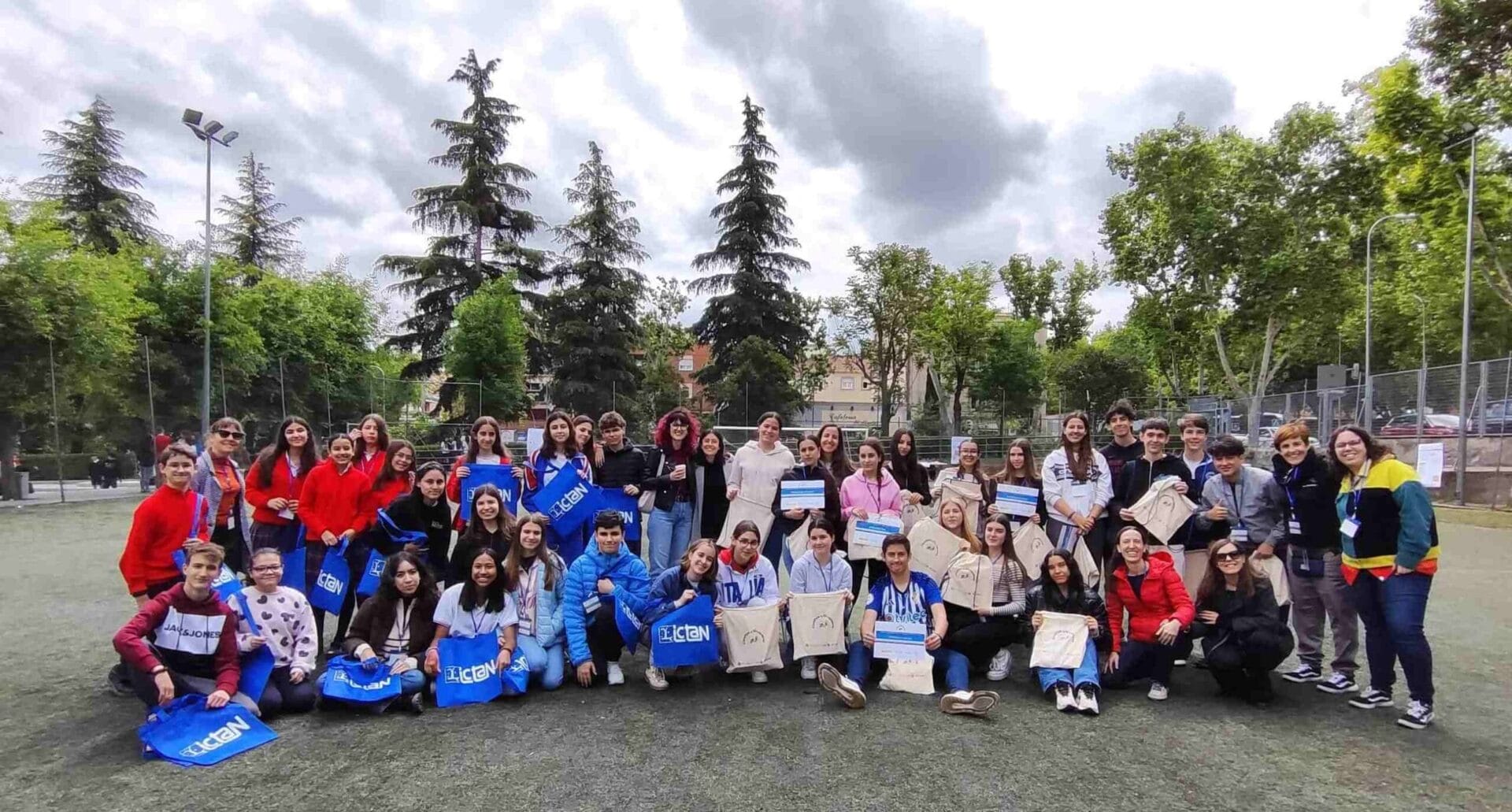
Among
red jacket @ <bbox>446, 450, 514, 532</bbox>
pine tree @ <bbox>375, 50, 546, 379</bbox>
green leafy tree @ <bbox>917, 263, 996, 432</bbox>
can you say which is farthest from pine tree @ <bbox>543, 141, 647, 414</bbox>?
red jacket @ <bbox>446, 450, 514, 532</bbox>

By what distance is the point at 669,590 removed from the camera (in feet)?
17.7

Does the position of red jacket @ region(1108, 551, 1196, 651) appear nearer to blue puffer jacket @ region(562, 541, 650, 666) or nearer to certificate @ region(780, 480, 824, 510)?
certificate @ region(780, 480, 824, 510)

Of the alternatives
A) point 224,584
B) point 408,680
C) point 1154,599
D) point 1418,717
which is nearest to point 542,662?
point 408,680

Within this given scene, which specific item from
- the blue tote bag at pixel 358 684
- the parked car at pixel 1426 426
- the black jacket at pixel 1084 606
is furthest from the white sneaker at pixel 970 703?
the parked car at pixel 1426 426

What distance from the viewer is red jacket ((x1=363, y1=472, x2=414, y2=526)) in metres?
5.78

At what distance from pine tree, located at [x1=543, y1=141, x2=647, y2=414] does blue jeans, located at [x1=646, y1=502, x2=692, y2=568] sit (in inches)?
945

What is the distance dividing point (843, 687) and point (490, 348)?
23221 millimetres

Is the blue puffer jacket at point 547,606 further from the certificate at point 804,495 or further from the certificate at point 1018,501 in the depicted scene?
the certificate at point 1018,501

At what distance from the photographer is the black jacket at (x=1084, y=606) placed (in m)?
5.25

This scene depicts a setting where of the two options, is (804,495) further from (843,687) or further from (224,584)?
(224,584)

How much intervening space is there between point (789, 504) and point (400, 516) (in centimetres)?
305

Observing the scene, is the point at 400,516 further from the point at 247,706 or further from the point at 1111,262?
the point at 1111,262

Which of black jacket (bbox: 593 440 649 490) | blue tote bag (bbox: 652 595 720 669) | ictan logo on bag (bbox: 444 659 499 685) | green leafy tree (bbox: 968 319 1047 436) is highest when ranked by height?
green leafy tree (bbox: 968 319 1047 436)

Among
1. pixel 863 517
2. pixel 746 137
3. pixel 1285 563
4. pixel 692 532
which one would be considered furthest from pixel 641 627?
pixel 746 137
